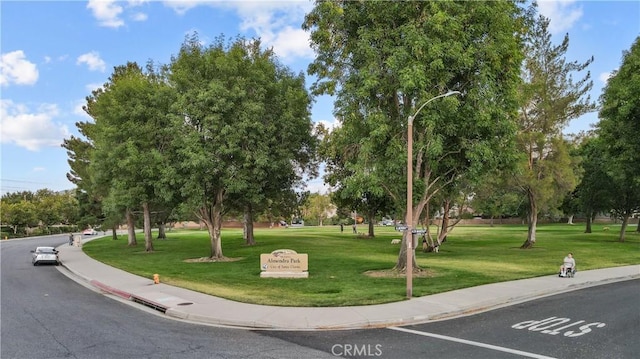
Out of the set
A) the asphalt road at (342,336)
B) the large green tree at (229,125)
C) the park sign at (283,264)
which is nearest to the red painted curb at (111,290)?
the asphalt road at (342,336)

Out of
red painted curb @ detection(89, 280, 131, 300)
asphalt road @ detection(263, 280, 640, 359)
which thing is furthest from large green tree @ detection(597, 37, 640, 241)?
red painted curb @ detection(89, 280, 131, 300)

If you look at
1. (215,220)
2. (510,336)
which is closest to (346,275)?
(510,336)

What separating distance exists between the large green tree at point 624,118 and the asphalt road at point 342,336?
21.1 metres

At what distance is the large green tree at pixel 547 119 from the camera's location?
36031 mm

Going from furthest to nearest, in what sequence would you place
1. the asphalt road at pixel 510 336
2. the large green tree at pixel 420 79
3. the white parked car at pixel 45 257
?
the white parked car at pixel 45 257, the large green tree at pixel 420 79, the asphalt road at pixel 510 336

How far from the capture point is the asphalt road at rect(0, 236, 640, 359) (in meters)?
9.51

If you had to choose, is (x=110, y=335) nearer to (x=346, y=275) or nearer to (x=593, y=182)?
(x=346, y=275)

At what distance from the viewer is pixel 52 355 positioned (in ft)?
31.0

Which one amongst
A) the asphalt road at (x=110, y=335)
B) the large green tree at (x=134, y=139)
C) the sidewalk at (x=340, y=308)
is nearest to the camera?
the asphalt road at (x=110, y=335)

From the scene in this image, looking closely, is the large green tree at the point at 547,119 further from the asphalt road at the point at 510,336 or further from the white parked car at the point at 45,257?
the white parked car at the point at 45,257

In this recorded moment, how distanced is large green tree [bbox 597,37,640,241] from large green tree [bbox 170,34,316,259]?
845 inches

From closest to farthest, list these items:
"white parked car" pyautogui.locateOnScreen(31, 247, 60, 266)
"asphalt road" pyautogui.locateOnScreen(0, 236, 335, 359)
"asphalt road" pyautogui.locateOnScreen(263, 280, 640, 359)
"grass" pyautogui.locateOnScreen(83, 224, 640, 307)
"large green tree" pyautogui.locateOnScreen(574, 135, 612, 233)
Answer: "asphalt road" pyautogui.locateOnScreen(263, 280, 640, 359), "asphalt road" pyautogui.locateOnScreen(0, 236, 335, 359), "grass" pyautogui.locateOnScreen(83, 224, 640, 307), "white parked car" pyautogui.locateOnScreen(31, 247, 60, 266), "large green tree" pyautogui.locateOnScreen(574, 135, 612, 233)

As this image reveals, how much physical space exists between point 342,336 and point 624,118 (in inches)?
1227

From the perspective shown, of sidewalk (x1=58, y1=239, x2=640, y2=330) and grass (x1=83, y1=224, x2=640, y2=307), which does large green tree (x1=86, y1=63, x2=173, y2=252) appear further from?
sidewalk (x1=58, y1=239, x2=640, y2=330)
